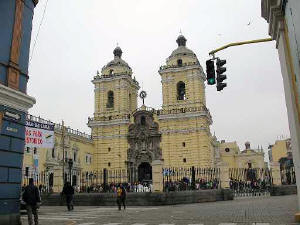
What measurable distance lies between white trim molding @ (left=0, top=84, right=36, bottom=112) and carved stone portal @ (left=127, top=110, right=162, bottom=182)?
34.1 m

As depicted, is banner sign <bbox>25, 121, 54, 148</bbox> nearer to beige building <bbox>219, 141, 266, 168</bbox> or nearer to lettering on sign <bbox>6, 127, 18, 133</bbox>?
lettering on sign <bbox>6, 127, 18, 133</bbox>

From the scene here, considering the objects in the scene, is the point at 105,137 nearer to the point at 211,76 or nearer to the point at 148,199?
the point at 148,199

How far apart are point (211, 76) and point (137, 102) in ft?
132

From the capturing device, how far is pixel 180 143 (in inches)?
1676

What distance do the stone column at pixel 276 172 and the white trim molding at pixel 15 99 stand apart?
19044 mm

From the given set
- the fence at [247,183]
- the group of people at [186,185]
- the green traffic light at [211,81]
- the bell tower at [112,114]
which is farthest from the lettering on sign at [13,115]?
→ the bell tower at [112,114]

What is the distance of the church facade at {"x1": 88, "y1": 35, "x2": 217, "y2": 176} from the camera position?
42.3 m

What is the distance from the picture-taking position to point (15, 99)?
9.77 m

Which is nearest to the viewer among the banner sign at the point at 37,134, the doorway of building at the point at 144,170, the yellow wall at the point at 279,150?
the banner sign at the point at 37,134

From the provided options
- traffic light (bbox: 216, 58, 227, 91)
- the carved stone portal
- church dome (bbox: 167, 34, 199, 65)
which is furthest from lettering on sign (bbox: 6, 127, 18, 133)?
church dome (bbox: 167, 34, 199, 65)

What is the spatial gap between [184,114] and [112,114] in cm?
1010

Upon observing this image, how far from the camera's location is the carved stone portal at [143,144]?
44250 mm

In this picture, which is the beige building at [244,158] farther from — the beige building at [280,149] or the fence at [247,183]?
the fence at [247,183]

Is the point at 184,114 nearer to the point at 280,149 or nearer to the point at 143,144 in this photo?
the point at 143,144
